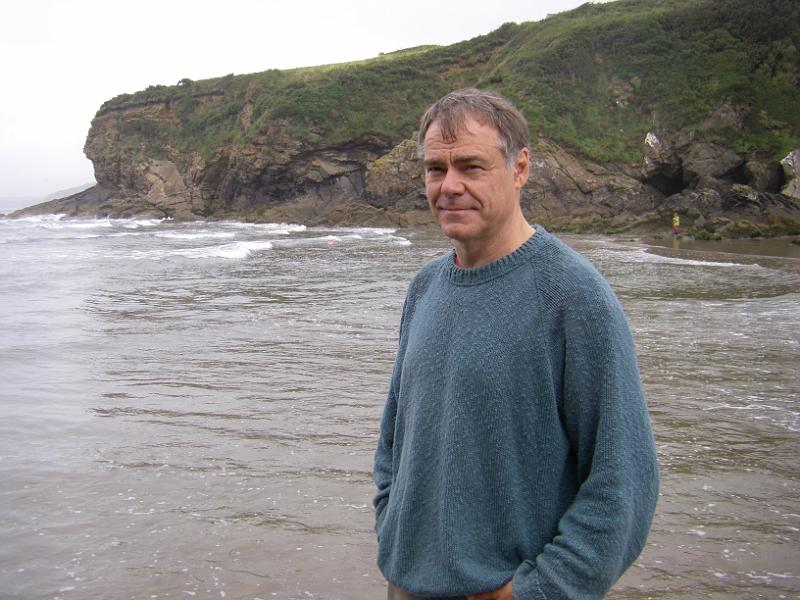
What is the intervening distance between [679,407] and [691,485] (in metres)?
1.67

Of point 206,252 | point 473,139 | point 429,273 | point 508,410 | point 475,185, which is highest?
point 473,139

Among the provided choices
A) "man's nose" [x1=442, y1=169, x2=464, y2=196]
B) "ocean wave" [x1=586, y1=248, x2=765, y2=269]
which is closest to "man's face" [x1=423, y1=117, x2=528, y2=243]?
"man's nose" [x1=442, y1=169, x2=464, y2=196]

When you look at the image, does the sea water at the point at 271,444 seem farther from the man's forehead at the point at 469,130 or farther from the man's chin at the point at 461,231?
the man's forehead at the point at 469,130

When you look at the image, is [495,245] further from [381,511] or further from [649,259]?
[649,259]

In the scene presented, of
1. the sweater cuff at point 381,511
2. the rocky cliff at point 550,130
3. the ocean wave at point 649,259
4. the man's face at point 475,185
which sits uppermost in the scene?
the rocky cliff at point 550,130

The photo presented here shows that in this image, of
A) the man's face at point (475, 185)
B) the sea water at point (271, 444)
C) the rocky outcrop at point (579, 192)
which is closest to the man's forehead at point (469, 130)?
the man's face at point (475, 185)

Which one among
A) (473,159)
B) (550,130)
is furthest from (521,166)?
(550,130)

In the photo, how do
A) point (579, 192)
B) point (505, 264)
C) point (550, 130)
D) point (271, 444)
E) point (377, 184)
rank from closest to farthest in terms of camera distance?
point (505, 264), point (271, 444), point (579, 192), point (550, 130), point (377, 184)

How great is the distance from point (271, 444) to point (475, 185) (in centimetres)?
411

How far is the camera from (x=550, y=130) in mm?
39031

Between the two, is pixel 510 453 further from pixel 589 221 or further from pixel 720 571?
pixel 589 221

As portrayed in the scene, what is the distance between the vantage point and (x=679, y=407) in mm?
6055

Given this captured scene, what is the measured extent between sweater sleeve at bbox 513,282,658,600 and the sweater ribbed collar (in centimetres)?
18

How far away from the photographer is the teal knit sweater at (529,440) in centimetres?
152
